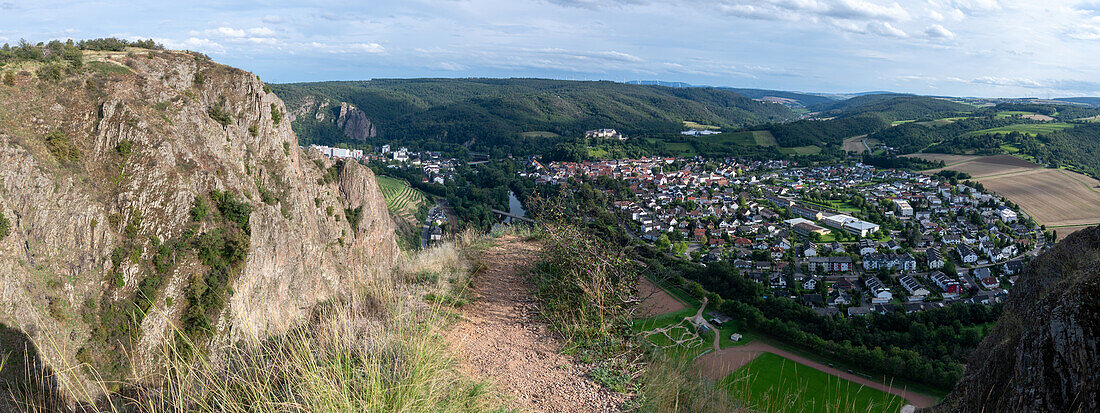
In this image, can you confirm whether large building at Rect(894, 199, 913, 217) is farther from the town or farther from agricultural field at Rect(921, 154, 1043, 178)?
agricultural field at Rect(921, 154, 1043, 178)

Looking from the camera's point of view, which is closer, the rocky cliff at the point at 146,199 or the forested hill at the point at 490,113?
the rocky cliff at the point at 146,199

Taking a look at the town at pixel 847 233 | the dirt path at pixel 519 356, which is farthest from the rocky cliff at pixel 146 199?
the town at pixel 847 233

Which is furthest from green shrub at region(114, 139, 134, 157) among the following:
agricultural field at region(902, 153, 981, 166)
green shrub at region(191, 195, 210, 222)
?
agricultural field at region(902, 153, 981, 166)

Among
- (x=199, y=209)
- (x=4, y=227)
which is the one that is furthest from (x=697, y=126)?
(x=4, y=227)

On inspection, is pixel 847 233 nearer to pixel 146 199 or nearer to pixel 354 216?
pixel 354 216

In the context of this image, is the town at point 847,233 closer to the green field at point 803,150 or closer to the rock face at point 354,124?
the green field at point 803,150

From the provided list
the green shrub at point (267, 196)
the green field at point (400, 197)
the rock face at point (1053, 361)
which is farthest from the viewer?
the green field at point (400, 197)
